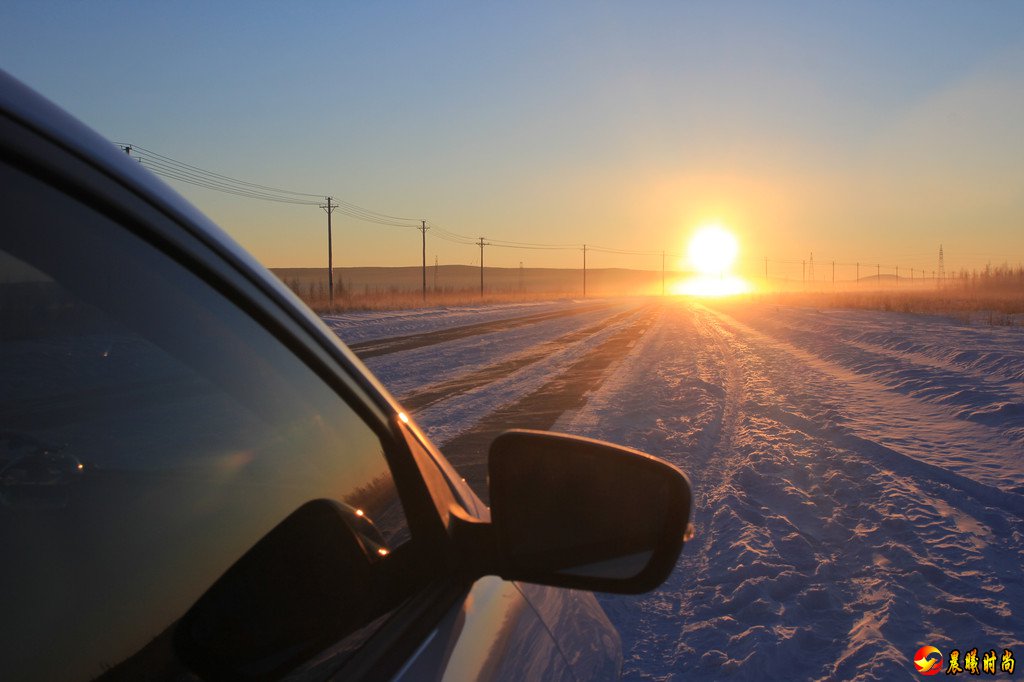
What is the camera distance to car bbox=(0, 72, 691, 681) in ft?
2.95

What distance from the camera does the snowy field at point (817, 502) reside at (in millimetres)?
3260

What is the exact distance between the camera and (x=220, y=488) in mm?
1251

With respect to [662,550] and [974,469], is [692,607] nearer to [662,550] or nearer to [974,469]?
[662,550]

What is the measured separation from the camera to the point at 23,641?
81cm

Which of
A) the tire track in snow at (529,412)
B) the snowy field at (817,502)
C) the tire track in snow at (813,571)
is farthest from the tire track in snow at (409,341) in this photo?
the tire track in snow at (813,571)

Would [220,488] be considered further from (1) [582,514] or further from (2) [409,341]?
(2) [409,341]

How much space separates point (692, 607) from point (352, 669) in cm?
287

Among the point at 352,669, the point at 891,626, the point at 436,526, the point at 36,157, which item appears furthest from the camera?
the point at 891,626

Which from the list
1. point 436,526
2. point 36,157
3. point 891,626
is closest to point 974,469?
point 891,626

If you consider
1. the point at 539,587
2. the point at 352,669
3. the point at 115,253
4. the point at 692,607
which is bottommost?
the point at 692,607

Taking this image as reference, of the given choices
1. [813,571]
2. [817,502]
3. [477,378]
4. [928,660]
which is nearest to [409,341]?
[477,378]

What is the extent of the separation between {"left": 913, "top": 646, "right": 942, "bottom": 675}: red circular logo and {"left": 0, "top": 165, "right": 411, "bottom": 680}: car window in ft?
8.50

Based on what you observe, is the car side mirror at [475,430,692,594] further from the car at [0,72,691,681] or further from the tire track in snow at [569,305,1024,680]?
the tire track in snow at [569,305,1024,680]

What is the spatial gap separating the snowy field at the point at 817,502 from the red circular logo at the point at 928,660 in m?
0.05
